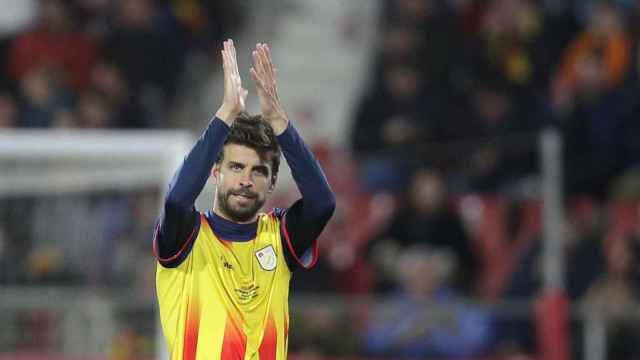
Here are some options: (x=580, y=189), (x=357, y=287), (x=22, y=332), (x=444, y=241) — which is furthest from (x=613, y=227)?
(x=22, y=332)

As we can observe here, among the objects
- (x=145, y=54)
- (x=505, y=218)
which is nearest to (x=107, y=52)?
(x=145, y=54)

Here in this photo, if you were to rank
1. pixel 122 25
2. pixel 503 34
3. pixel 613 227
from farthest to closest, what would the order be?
pixel 122 25
pixel 503 34
pixel 613 227

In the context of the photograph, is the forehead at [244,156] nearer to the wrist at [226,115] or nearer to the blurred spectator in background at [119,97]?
the wrist at [226,115]

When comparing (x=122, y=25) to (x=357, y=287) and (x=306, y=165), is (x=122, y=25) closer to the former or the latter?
(x=357, y=287)

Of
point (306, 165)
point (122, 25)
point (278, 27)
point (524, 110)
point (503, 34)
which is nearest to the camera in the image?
point (306, 165)

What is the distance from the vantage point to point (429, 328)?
991 cm

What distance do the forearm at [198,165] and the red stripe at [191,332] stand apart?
1.38 ft

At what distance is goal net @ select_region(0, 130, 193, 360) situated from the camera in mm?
10227

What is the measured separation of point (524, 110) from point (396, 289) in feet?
7.36

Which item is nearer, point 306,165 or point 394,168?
point 306,165

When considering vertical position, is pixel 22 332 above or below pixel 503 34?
below

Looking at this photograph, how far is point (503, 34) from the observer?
41.8ft

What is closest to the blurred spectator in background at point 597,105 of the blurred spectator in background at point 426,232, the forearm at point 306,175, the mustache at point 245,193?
the blurred spectator in background at point 426,232

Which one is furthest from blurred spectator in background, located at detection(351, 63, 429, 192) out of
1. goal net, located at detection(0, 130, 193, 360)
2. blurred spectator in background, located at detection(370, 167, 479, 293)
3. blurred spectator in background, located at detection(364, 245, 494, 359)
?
goal net, located at detection(0, 130, 193, 360)
